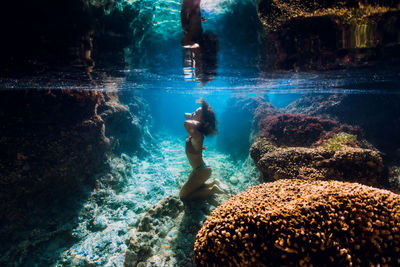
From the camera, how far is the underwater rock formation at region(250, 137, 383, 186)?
205 inches

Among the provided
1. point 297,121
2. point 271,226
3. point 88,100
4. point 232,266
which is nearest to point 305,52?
point 297,121

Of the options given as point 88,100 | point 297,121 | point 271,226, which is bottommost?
point 271,226

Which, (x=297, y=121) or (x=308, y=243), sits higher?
(x=297, y=121)

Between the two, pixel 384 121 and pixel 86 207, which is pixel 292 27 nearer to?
pixel 86 207

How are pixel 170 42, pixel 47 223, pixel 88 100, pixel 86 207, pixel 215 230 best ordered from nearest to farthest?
1. pixel 215 230
2. pixel 170 42
3. pixel 47 223
4. pixel 86 207
5. pixel 88 100

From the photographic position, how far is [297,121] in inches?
477

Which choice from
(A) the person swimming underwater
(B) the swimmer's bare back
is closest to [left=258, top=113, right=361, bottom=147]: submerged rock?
(B) the swimmer's bare back

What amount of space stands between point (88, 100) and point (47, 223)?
6287 mm

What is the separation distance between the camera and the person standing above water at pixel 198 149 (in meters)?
6.38

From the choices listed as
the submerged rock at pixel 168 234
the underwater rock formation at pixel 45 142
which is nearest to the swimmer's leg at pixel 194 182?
Answer: the submerged rock at pixel 168 234

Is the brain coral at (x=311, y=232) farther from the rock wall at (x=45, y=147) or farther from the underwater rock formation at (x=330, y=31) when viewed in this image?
the rock wall at (x=45, y=147)

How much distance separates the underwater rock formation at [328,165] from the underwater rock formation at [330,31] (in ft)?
13.2

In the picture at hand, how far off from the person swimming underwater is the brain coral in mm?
4756

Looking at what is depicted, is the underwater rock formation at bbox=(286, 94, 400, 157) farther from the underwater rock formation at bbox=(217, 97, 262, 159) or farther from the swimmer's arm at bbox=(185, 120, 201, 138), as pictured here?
the swimmer's arm at bbox=(185, 120, 201, 138)
